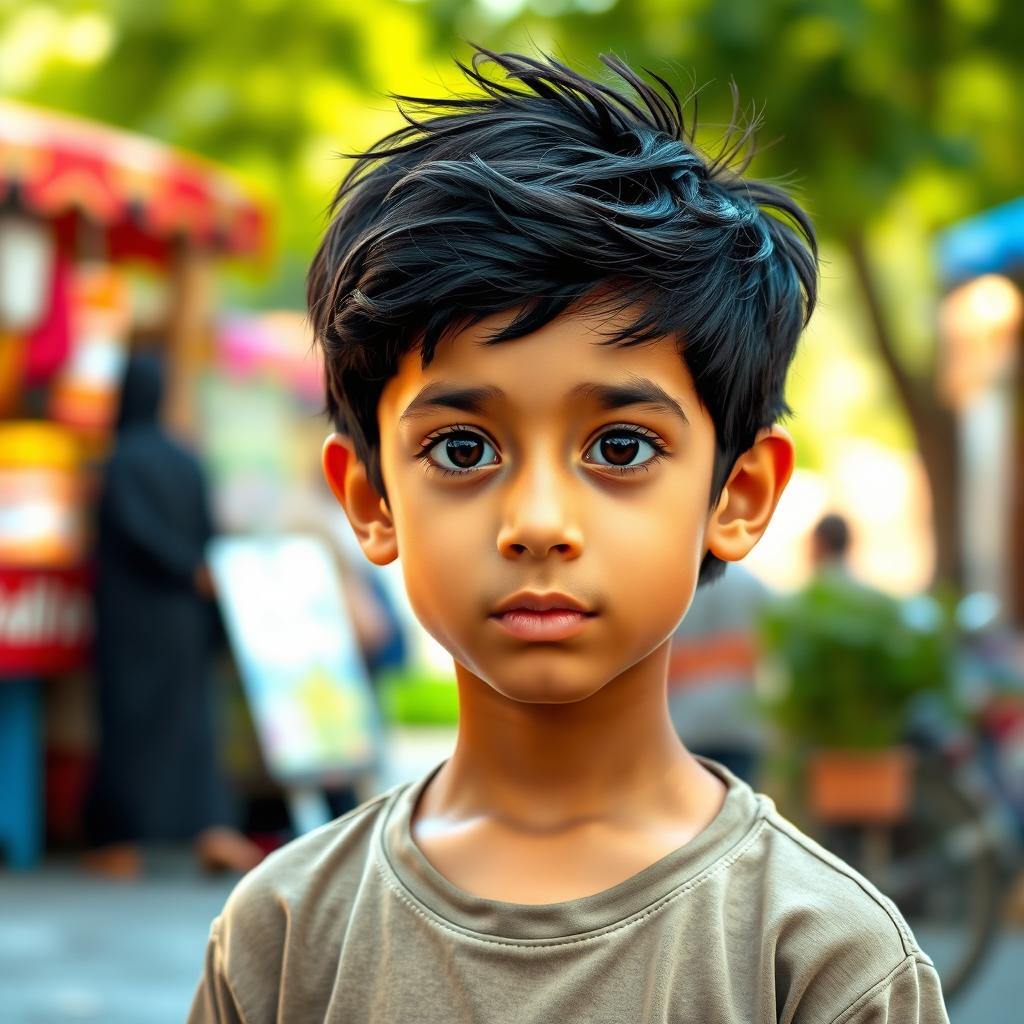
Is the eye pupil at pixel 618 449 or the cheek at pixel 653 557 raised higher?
the eye pupil at pixel 618 449

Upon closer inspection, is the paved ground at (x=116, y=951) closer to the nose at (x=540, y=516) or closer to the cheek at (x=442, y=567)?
the cheek at (x=442, y=567)

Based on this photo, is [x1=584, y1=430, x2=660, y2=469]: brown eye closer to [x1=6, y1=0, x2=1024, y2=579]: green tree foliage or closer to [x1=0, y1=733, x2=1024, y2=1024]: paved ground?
[x1=0, y1=733, x2=1024, y2=1024]: paved ground

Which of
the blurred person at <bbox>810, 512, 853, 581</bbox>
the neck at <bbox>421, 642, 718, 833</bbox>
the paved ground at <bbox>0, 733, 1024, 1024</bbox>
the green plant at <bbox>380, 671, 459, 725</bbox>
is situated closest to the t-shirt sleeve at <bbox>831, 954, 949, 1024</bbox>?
the neck at <bbox>421, 642, 718, 833</bbox>

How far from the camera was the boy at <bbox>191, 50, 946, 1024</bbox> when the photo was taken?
1587 mm

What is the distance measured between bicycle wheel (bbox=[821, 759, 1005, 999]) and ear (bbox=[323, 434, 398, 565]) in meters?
3.91

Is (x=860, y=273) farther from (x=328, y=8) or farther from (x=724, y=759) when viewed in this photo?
(x=724, y=759)

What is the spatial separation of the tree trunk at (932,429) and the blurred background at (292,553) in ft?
0.11

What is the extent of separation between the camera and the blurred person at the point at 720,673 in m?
5.64

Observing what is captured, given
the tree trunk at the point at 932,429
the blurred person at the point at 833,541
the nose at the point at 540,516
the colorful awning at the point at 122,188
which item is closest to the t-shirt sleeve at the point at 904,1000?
the nose at the point at 540,516

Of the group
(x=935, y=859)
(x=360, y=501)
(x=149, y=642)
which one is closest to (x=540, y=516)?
(x=360, y=501)

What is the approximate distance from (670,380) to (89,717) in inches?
272

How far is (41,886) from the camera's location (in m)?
7.27

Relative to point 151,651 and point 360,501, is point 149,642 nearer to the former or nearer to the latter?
point 151,651

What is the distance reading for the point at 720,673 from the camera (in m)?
5.70
